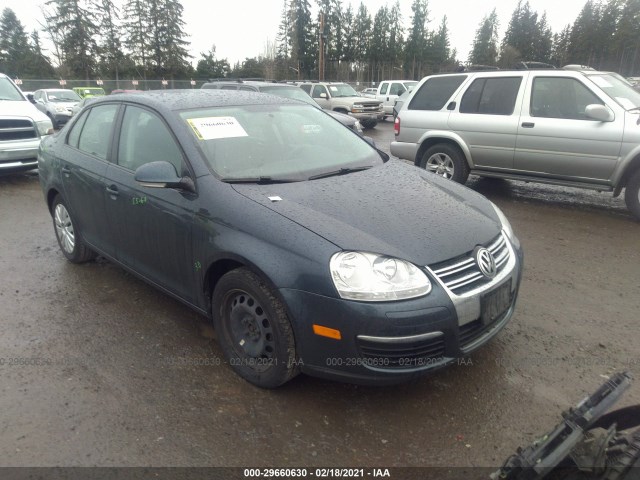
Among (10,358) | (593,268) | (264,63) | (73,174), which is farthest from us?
(264,63)

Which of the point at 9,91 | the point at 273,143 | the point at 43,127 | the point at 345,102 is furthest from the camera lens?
the point at 345,102

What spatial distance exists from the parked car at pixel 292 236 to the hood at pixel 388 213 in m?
0.01

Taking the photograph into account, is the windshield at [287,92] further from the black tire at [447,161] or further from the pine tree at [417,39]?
the pine tree at [417,39]

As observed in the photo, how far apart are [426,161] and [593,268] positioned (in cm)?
373

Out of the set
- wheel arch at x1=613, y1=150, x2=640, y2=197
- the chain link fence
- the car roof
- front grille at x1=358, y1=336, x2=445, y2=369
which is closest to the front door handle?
the car roof

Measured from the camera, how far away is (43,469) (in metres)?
2.37

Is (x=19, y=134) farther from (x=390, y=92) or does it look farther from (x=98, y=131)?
(x=390, y=92)

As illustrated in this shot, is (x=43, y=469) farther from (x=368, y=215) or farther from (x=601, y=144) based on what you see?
(x=601, y=144)

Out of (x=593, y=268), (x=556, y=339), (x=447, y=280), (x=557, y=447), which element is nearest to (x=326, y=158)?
(x=447, y=280)

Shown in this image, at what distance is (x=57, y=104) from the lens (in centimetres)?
1988

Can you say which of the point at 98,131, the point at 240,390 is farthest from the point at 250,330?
the point at 98,131

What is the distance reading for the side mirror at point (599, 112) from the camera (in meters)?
6.00

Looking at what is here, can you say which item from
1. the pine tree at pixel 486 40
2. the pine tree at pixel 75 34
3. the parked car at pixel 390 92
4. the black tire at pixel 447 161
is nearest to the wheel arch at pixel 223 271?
the black tire at pixel 447 161

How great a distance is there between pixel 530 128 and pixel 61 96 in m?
20.6
